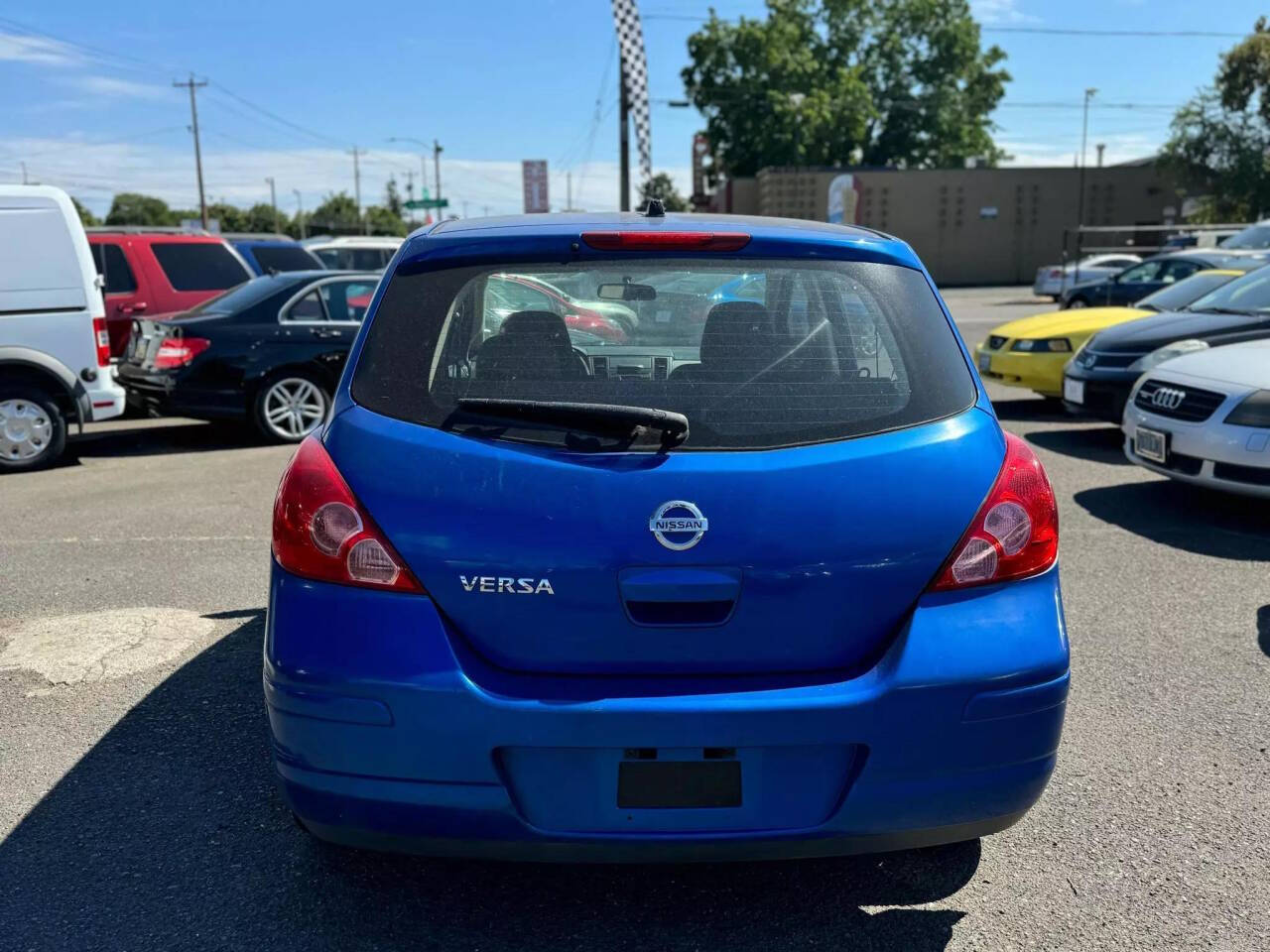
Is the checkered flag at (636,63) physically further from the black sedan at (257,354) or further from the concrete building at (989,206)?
the concrete building at (989,206)

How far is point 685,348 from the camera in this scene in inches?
103

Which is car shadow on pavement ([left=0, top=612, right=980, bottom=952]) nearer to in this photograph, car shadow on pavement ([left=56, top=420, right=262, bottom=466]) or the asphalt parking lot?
the asphalt parking lot

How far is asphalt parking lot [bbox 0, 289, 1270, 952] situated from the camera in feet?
8.76

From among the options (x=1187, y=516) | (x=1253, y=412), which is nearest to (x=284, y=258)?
(x=1187, y=516)

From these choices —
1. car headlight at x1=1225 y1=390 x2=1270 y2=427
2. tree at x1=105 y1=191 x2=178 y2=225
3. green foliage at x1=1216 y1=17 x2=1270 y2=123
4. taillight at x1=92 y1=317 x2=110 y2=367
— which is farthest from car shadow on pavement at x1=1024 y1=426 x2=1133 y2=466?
tree at x1=105 y1=191 x2=178 y2=225

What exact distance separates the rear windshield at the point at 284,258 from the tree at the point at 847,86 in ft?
147

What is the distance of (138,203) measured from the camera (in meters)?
114

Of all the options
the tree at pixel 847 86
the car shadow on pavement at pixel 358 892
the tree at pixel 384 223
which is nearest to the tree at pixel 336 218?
the tree at pixel 384 223

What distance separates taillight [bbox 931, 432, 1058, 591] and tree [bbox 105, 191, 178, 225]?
116963 millimetres

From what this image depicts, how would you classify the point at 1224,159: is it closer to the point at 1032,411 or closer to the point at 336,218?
the point at 1032,411

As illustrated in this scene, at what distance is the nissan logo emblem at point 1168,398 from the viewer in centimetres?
685

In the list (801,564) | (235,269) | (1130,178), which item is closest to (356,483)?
(801,564)

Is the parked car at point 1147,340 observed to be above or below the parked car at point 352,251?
below

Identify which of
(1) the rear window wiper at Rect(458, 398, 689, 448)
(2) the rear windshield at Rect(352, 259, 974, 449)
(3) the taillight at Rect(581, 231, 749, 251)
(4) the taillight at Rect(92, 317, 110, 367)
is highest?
(3) the taillight at Rect(581, 231, 749, 251)
